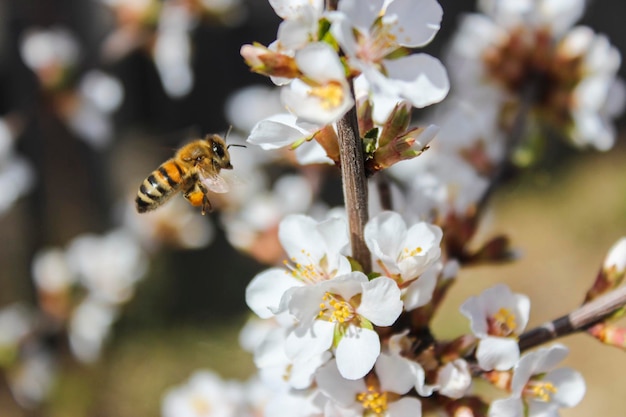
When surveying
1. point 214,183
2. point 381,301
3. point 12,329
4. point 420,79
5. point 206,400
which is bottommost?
point 12,329

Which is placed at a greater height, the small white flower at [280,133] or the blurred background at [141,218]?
the small white flower at [280,133]

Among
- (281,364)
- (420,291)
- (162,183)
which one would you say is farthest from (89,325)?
(420,291)

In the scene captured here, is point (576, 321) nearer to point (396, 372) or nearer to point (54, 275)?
point (396, 372)

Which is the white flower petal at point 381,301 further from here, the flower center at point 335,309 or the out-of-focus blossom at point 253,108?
the out-of-focus blossom at point 253,108

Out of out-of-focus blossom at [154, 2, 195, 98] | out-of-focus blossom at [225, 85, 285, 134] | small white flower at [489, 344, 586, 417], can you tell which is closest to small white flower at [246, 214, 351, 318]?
small white flower at [489, 344, 586, 417]

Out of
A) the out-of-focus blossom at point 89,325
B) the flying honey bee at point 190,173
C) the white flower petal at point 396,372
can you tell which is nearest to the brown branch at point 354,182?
the white flower petal at point 396,372

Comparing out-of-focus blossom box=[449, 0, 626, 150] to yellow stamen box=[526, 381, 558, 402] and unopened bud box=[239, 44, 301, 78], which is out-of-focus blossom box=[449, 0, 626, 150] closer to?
yellow stamen box=[526, 381, 558, 402]
